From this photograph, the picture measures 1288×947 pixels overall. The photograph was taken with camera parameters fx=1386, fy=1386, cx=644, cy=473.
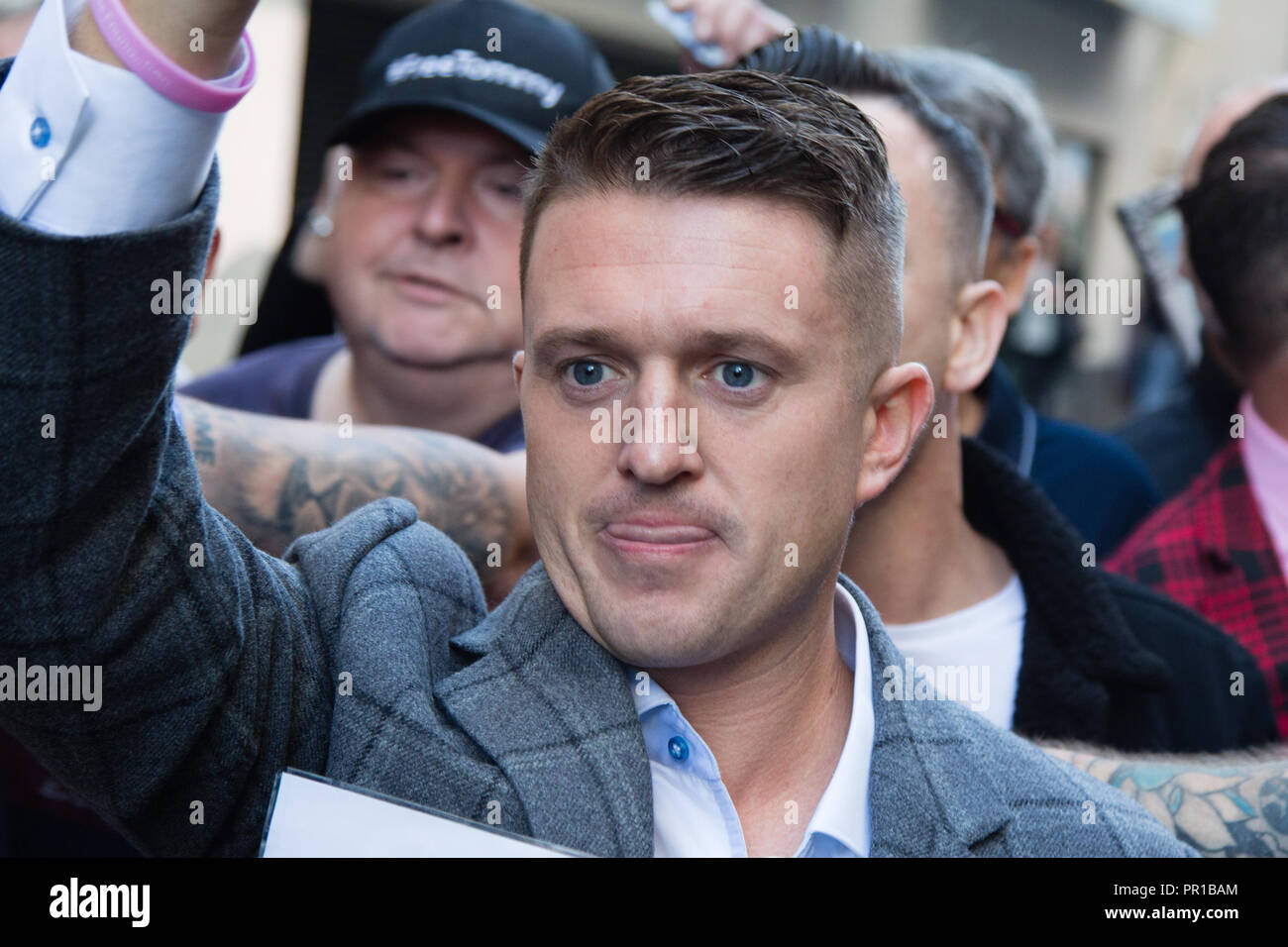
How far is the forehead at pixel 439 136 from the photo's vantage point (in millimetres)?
2992

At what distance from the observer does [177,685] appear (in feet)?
4.49

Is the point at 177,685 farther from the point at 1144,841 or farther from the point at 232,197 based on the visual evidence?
the point at 232,197

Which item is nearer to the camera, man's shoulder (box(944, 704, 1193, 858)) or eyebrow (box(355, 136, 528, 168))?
man's shoulder (box(944, 704, 1193, 858))

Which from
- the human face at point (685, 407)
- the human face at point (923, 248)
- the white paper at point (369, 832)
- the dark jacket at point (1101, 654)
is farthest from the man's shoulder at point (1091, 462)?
the white paper at point (369, 832)

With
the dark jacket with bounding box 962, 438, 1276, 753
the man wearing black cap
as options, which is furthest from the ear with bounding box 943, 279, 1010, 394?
the man wearing black cap

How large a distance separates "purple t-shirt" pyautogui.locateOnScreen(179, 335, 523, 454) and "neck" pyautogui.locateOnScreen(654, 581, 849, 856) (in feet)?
4.61

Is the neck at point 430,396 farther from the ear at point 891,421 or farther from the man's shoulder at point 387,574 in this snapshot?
the ear at point 891,421

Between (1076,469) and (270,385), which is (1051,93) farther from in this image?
(270,385)

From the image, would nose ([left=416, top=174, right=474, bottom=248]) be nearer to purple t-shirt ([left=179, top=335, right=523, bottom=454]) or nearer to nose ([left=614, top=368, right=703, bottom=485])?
purple t-shirt ([left=179, top=335, right=523, bottom=454])

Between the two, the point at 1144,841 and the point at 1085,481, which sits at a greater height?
the point at 1085,481

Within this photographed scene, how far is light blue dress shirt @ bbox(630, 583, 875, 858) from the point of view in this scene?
1611mm

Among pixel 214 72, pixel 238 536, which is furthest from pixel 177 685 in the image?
pixel 214 72
